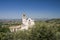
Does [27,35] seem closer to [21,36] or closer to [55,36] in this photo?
[21,36]

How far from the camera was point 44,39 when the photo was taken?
671 cm

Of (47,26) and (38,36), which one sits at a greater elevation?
(47,26)

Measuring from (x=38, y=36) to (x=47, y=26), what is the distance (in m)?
0.69

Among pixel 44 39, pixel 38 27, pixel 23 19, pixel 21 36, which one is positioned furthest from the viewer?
pixel 23 19


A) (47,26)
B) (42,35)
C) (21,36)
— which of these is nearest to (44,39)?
(42,35)

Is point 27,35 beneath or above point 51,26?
beneath

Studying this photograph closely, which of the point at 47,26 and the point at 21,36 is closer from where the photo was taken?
the point at 47,26

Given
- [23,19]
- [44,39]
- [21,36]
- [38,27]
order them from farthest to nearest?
[23,19]
[21,36]
[38,27]
[44,39]

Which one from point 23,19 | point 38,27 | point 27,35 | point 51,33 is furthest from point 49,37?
point 23,19

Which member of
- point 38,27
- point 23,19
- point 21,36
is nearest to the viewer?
point 38,27

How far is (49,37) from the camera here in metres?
6.80

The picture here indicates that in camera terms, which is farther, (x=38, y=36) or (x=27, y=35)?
(x=27, y=35)

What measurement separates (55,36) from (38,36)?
80 cm

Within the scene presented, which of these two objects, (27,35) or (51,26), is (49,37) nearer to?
(51,26)
